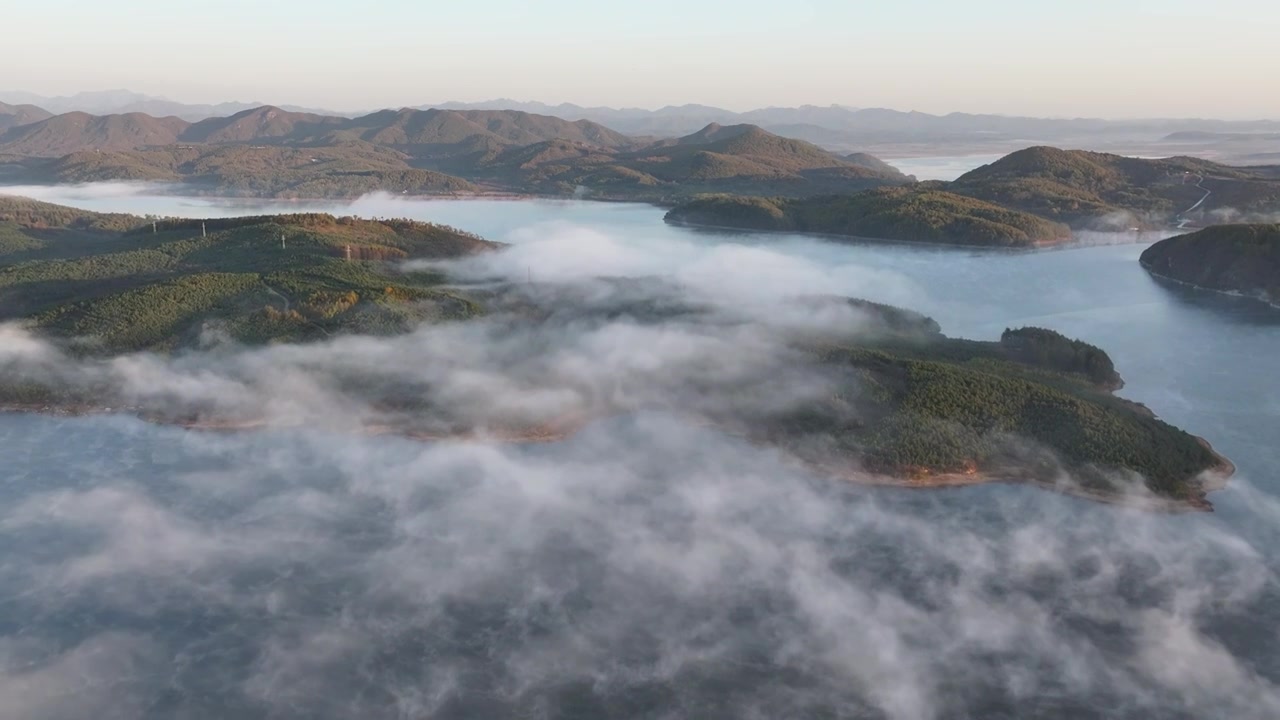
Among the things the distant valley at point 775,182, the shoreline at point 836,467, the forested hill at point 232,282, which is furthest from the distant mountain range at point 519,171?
the shoreline at point 836,467

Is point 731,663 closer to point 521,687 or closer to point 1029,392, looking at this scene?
point 521,687

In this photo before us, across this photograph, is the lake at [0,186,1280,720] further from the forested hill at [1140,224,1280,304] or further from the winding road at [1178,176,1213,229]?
the winding road at [1178,176,1213,229]

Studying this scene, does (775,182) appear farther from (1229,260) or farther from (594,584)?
(594,584)

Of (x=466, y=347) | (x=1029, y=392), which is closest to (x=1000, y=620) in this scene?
(x=1029, y=392)

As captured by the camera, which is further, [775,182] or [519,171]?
[519,171]

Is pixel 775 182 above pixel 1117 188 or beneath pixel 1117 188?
beneath

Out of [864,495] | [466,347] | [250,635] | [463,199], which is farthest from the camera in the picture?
[463,199]

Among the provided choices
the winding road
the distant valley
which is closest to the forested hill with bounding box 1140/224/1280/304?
the distant valley

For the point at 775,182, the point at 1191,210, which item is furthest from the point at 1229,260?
the point at 775,182
